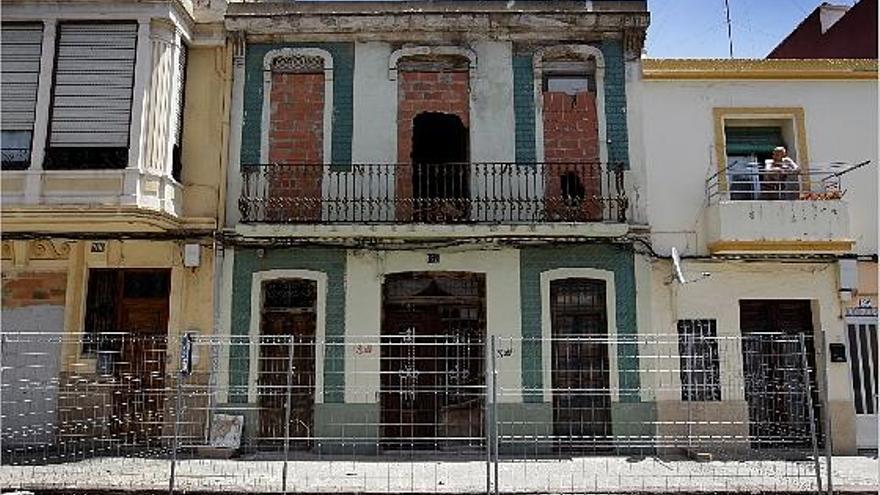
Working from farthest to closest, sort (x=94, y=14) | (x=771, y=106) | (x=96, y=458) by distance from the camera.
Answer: (x=771, y=106)
(x=94, y=14)
(x=96, y=458)

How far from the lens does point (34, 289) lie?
13.0 meters

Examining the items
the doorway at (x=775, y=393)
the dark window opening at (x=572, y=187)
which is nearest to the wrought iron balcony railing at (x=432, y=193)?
the dark window opening at (x=572, y=187)

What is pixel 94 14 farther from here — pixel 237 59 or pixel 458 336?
pixel 458 336

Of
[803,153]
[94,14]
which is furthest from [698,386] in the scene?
[94,14]

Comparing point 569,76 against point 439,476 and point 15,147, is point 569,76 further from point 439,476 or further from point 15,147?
point 15,147

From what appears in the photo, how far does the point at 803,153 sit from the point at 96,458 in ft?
37.0

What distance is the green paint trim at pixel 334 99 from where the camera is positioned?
13180mm

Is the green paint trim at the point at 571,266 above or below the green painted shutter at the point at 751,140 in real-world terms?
below

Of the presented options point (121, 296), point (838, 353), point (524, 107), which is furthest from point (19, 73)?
point (838, 353)

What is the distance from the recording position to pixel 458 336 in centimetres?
1264

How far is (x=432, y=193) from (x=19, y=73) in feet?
21.1

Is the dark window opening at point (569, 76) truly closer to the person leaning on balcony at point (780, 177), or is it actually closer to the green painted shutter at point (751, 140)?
the green painted shutter at point (751, 140)

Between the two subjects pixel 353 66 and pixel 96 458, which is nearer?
pixel 96 458

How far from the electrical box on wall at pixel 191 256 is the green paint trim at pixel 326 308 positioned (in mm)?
580
